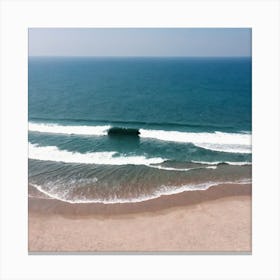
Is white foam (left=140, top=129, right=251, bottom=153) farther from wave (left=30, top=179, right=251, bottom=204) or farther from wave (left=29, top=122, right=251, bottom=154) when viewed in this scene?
wave (left=30, top=179, right=251, bottom=204)

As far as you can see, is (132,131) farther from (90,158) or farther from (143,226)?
(143,226)

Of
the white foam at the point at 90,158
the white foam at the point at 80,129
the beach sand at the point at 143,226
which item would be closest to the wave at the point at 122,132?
the white foam at the point at 80,129
